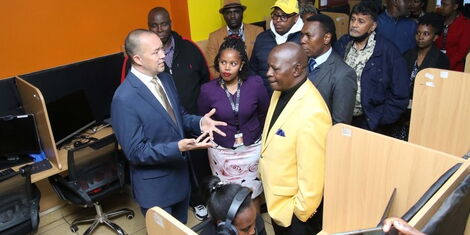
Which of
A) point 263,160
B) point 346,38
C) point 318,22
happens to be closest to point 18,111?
point 263,160

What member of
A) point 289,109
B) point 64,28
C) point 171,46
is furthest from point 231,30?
point 289,109

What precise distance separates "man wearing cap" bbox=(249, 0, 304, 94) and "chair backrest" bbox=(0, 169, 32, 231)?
171 cm

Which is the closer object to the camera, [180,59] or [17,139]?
[17,139]

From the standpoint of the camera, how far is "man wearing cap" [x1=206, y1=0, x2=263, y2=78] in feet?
11.4

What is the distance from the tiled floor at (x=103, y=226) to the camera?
9.88 ft

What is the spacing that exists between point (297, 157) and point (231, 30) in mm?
2115

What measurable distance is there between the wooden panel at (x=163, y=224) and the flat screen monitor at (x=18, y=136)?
192cm

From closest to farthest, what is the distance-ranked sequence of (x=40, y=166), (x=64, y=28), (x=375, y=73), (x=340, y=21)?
(x=375, y=73), (x=40, y=166), (x=64, y=28), (x=340, y=21)

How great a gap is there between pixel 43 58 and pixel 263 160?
2458 millimetres

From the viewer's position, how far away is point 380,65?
2.40 meters

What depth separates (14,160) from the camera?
2855 millimetres

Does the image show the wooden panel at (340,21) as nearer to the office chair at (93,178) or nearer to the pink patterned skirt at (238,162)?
the pink patterned skirt at (238,162)

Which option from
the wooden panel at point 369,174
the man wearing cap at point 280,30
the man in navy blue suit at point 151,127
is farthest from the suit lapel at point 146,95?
the man wearing cap at point 280,30

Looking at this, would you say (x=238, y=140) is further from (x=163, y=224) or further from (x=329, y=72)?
(x=163, y=224)
